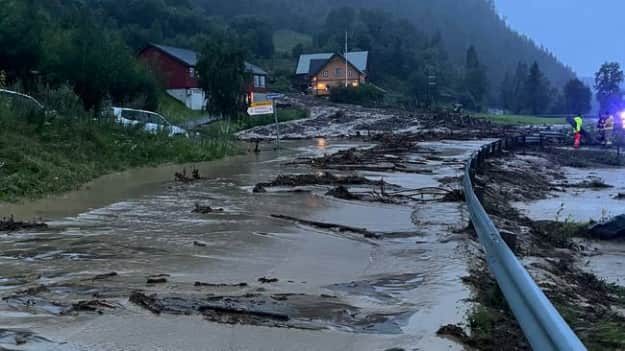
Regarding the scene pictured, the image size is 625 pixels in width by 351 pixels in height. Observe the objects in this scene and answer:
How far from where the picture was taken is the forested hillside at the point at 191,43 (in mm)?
28797

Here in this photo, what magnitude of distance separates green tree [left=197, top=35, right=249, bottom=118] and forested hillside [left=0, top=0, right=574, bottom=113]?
2.83 m

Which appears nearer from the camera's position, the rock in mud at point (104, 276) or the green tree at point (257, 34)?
the rock in mud at point (104, 276)

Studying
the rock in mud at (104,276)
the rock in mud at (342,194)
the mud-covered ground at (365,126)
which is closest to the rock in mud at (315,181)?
the rock in mud at (342,194)

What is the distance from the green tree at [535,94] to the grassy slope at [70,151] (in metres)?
108

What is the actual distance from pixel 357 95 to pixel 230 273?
7108 centimetres

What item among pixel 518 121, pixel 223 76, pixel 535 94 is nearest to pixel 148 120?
pixel 223 76

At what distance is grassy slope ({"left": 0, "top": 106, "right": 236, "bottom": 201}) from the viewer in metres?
12.6

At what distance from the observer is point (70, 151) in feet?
53.7

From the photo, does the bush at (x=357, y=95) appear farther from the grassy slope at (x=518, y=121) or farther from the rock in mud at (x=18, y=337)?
the rock in mud at (x=18, y=337)

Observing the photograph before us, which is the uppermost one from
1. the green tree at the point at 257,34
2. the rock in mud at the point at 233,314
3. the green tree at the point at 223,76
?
the green tree at the point at 257,34

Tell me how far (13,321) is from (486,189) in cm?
1222

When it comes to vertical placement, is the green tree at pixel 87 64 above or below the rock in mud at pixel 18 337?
above

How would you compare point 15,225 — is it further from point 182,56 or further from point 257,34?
point 257,34

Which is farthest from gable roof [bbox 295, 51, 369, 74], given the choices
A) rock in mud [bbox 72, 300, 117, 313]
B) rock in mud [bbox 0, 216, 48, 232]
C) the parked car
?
rock in mud [bbox 72, 300, 117, 313]
